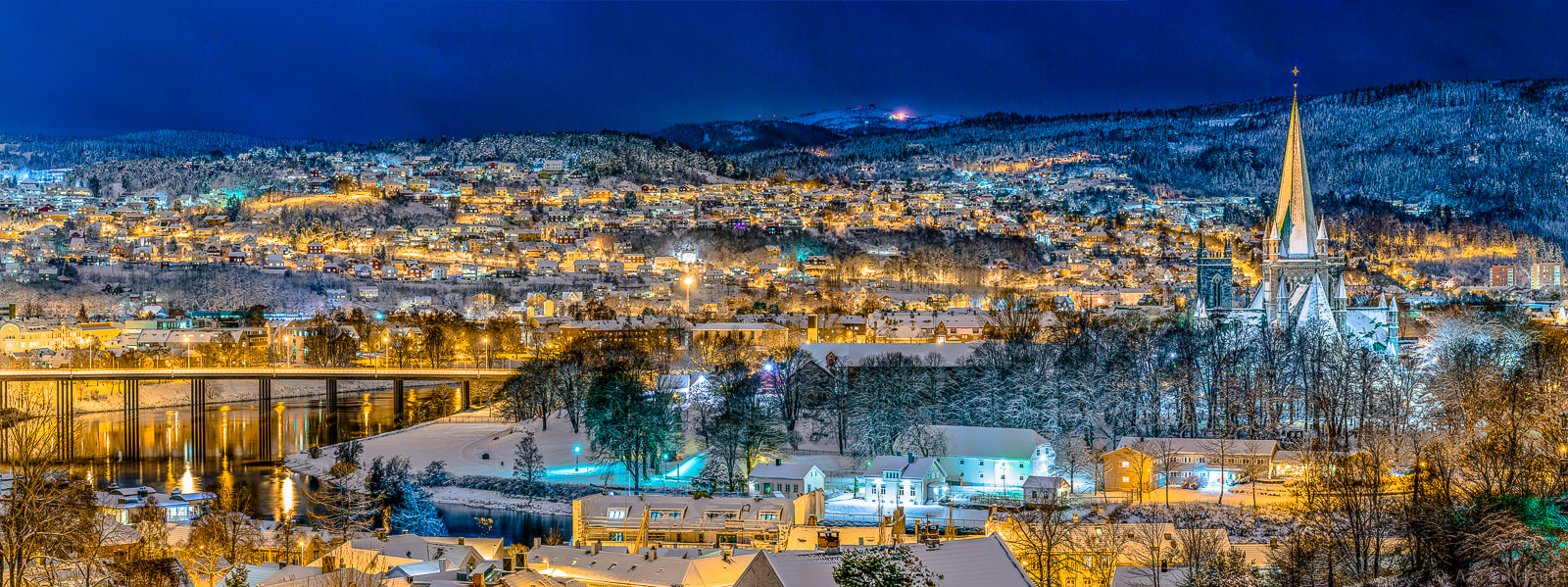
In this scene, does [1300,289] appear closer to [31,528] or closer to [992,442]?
[992,442]

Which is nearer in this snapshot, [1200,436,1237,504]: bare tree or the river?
the river

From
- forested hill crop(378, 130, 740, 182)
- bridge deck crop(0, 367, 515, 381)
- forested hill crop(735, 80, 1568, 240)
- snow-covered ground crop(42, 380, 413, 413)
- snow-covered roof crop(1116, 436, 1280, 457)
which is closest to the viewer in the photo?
snow-covered roof crop(1116, 436, 1280, 457)

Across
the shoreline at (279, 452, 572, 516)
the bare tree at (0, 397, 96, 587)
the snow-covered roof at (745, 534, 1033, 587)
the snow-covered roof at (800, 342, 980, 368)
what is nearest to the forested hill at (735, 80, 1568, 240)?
the snow-covered roof at (800, 342, 980, 368)

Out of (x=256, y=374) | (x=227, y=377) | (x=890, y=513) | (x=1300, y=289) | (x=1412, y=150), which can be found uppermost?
(x=1412, y=150)

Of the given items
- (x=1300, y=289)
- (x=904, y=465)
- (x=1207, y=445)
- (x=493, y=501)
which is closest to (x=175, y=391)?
(x=493, y=501)

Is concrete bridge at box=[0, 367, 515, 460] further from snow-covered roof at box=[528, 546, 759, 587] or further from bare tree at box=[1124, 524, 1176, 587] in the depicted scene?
bare tree at box=[1124, 524, 1176, 587]

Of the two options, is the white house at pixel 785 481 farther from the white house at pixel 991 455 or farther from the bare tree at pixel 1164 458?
the bare tree at pixel 1164 458

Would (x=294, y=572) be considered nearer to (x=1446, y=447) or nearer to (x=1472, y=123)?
(x=1446, y=447)
